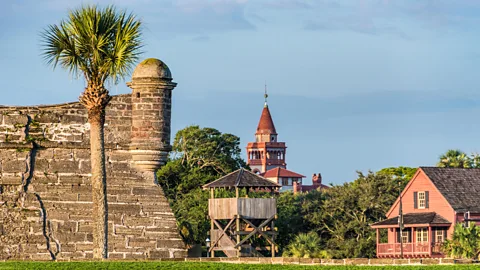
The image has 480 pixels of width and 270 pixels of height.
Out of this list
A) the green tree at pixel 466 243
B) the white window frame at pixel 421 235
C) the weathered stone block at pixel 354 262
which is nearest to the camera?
the weathered stone block at pixel 354 262

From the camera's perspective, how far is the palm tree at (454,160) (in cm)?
8706

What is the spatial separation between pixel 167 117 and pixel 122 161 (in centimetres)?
177

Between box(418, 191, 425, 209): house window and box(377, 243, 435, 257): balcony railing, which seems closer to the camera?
box(377, 243, 435, 257): balcony railing

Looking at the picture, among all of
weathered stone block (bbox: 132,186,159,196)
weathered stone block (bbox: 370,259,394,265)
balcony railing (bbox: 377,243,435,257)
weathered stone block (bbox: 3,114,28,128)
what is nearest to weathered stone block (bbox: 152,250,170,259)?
weathered stone block (bbox: 132,186,159,196)

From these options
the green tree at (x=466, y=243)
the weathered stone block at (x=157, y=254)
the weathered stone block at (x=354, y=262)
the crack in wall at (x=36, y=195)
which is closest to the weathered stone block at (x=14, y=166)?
the crack in wall at (x=36, y=195)

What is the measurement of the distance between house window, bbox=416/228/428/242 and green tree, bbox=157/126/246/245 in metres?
12.9

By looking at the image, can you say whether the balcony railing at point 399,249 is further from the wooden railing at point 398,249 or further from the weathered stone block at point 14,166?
the weathered stone block at point 14,166

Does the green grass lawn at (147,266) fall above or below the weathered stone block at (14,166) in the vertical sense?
below

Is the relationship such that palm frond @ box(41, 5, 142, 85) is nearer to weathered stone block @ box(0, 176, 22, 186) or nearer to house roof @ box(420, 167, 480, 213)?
weathered stone block @ box(0, 176, 22, 186)

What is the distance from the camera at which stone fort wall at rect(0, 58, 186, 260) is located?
110 ft

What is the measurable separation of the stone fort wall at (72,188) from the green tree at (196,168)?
130ft

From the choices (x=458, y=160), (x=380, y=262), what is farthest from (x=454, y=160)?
(x=380, y=262)

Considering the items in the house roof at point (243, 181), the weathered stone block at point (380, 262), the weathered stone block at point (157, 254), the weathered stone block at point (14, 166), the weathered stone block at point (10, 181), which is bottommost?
the weathered stone block at point (380, 262)

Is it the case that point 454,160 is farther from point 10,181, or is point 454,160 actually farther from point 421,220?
point 10,181
